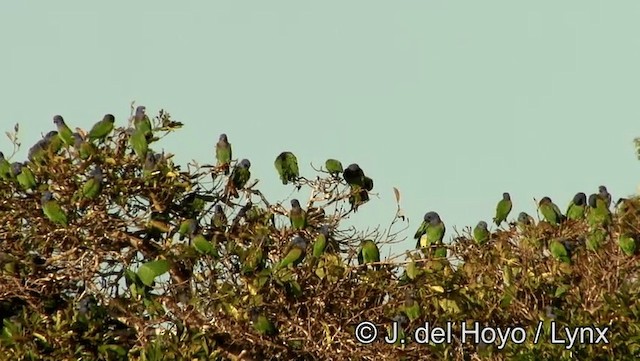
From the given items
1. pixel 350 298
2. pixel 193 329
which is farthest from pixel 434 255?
pixel 193 329

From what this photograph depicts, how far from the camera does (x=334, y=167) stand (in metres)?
15.3

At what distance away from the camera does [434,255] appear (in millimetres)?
14961

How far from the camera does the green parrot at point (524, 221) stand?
15214mm

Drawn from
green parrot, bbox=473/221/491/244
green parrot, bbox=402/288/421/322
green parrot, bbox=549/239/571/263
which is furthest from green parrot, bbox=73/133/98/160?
green parrot, bbox=549/239/571/263

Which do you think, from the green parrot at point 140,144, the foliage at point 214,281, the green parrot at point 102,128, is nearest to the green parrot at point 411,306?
the foliage at point 214,281

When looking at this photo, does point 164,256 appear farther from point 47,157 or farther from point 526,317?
point 526,317

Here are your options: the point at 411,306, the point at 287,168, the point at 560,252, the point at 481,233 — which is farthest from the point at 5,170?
the point at 560,252

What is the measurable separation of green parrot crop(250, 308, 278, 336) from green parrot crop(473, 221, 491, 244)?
2180 mm

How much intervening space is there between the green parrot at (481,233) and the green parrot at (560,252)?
0.67 metres

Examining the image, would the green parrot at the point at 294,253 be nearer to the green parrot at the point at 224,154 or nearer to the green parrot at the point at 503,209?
the green parrot at the point at 224,154

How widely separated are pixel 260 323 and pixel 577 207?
358cm

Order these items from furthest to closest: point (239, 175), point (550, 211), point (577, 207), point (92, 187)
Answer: point (577, 207), point (550, 211), point (239, 175), point (92, 187)

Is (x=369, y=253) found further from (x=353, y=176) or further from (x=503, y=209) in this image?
(x=503, y=209)

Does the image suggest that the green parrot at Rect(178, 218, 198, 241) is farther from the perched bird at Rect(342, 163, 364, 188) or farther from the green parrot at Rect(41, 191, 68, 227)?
the perched bird at Rect(342, 163, 364, 188)
